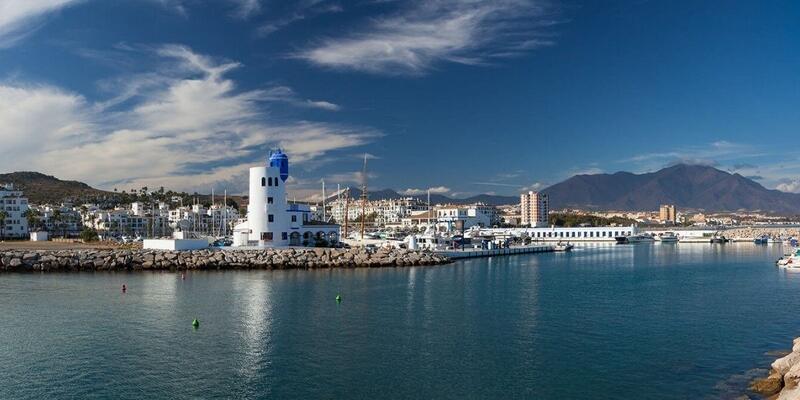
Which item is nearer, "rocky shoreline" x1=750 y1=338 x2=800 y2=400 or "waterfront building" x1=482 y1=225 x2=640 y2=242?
"rocky shoreline" x1=750 y1=338 x2=800 y2=400

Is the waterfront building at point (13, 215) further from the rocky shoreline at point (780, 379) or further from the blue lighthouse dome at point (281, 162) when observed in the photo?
the rocky shoreline at point (780, 379)

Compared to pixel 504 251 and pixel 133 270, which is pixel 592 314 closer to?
pixel 133 270

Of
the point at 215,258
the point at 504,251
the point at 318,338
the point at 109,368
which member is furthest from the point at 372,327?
the point at 504,251

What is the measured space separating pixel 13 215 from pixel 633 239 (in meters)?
114

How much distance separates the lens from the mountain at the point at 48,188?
155 meters

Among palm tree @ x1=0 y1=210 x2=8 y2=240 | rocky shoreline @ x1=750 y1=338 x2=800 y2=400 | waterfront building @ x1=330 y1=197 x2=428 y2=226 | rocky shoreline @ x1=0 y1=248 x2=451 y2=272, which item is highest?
waterfront building @ x1=330 y1=197 x2=428 y2=226

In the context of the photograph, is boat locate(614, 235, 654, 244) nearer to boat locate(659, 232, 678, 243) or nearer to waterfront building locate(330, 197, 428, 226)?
boat locate(659, 232, 678, 243)

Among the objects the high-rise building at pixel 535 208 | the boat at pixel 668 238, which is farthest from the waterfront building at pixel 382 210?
the boat at pixel 668 238

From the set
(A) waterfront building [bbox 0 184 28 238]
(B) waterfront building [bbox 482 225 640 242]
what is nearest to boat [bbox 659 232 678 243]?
(B) waterfront building [bbox 482 225 640 242]

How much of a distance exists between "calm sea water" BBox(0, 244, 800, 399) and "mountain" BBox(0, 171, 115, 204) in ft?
432

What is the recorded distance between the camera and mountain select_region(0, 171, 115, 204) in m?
155

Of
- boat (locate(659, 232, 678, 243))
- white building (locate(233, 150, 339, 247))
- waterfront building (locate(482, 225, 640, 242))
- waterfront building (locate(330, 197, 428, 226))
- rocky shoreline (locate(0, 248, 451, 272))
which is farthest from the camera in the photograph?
waterfront building (locate(330, 197, 428, 226))

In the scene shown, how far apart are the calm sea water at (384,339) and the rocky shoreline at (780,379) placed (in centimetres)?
61

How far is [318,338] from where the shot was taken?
74.9 ft
